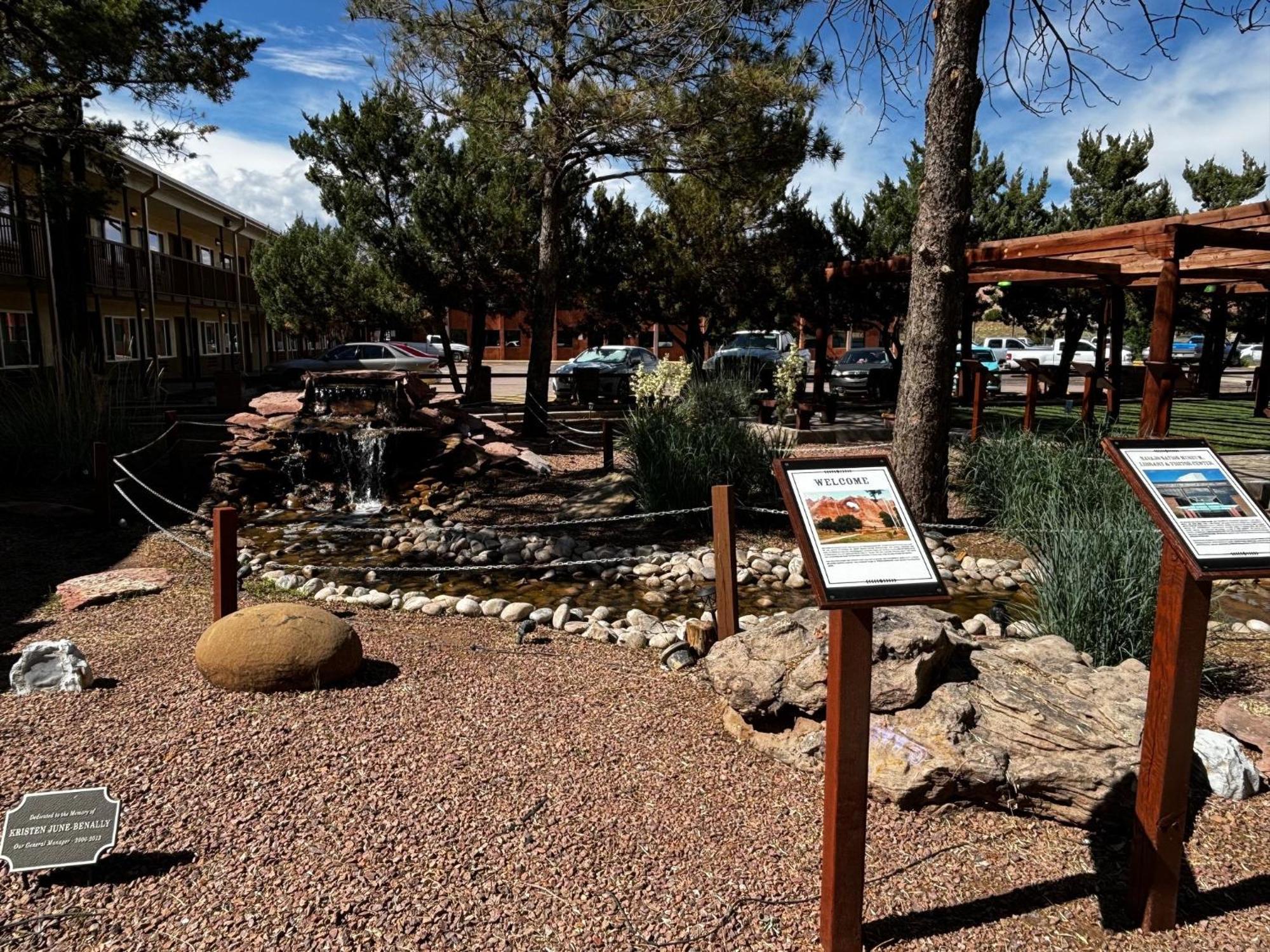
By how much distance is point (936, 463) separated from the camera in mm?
7738

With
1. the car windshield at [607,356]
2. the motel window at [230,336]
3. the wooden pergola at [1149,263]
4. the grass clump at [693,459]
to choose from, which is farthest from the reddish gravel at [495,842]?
the motel window at [230,336]

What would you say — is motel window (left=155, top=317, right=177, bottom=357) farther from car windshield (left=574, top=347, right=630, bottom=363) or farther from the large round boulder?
the large round boulder

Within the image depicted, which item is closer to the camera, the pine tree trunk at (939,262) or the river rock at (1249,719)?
the river rock at (1249,719)

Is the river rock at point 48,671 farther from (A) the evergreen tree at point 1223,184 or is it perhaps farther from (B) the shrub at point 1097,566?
(A) the evergreen tree at point 1223,184

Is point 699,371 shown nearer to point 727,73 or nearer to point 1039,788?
point 727,73

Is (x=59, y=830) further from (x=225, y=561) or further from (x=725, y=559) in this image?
(x=725, y=559)

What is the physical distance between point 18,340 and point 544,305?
43.2ft

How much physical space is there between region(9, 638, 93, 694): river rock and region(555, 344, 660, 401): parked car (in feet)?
53.4

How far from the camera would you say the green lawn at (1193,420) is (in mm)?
12773

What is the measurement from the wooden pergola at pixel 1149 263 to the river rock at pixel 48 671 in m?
7.27

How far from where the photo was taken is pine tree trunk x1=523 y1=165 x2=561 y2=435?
14.1 metres

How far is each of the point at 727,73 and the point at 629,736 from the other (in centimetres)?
991

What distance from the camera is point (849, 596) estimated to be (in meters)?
2.29

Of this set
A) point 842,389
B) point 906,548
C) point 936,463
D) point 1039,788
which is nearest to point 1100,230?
point 936,463
